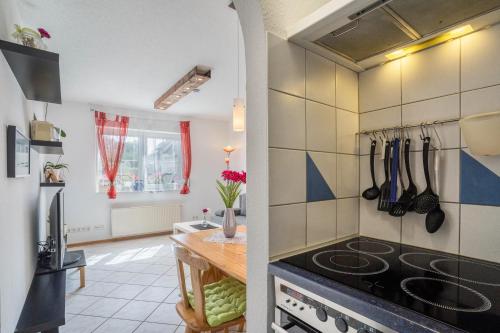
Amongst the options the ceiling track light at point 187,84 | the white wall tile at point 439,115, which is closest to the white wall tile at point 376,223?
the white wall tile at point 439,115

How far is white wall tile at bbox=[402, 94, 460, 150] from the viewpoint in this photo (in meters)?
1.01

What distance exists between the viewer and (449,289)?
0.71 m

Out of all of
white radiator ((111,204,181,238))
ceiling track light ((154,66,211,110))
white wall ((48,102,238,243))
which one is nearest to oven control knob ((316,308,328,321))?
ceiling track light ((154,66,211,110))

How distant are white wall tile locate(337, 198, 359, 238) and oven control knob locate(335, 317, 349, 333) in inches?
21.7

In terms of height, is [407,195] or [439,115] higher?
[439,115]

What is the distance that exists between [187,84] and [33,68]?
192 cm

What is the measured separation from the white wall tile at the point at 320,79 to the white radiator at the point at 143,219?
4.54 metres

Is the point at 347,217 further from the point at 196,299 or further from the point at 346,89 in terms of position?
the point at 196,299

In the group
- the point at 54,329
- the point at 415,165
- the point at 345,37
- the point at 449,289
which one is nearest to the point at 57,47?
the point at 54,329

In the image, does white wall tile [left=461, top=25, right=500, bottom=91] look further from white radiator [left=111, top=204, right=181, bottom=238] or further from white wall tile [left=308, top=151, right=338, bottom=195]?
white radiator [left=111, top=204, right=181, bottom=238]

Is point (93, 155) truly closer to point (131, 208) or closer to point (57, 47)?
point (131, 208)

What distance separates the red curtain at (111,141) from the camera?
15.0ft

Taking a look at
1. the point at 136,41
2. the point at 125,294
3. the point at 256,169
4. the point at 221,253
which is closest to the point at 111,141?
the point at 136,41

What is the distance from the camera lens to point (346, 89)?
1.28 metres
